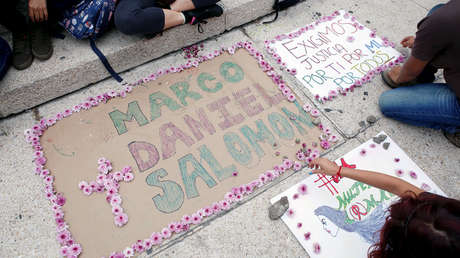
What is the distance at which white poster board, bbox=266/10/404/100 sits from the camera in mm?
2605

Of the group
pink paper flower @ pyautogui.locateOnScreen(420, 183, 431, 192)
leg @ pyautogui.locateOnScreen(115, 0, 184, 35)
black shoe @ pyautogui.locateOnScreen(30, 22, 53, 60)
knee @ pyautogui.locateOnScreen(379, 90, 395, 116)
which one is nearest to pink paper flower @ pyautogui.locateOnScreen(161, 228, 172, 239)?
leg @ pyautogui.locateOnScreen(115, 0, 184, 35)

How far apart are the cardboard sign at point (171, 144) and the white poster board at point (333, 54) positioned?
342 mm


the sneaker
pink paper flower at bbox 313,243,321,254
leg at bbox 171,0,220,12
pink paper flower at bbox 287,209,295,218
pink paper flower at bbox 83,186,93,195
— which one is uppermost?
leg at bbox 171,0,220,12

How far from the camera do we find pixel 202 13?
2.56 metres

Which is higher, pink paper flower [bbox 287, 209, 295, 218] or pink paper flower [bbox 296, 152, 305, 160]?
pink paper flower [bbox 296, 152, 305, 160]

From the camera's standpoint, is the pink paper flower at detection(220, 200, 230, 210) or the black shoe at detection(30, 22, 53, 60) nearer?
the pink paper flower at detection(220, 200, 230, 210)

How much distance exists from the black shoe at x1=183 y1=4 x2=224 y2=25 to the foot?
176cm

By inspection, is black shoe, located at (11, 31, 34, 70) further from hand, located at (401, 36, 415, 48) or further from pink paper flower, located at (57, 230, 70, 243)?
hand, located at (401, 36, 415, 48)

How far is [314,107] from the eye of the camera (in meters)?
2.45

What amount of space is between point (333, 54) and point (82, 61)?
2328 mm

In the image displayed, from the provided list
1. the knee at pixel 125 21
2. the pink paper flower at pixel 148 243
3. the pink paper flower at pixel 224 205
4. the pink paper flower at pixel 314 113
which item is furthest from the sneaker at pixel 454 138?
the knee at pixel 125 21

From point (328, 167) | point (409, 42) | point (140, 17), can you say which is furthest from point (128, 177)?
point (409, 42)

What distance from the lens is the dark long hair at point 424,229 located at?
3.28 ft

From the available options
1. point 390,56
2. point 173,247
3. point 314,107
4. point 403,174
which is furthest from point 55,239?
point 390,56
